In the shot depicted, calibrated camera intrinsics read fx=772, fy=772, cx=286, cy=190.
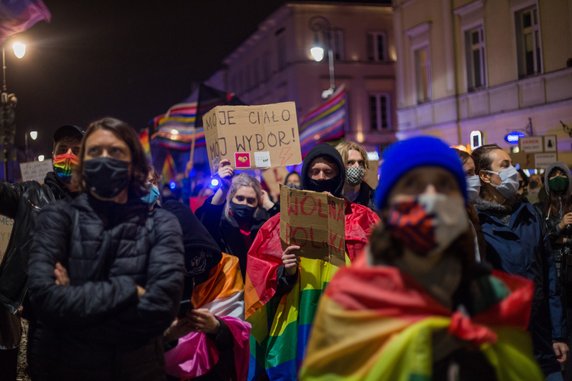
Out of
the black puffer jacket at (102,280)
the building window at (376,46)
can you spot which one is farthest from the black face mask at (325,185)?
the building window at (376,46)

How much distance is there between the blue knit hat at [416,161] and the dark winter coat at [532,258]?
242 centimetres

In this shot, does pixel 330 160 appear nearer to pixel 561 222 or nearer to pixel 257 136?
pixel 257 136

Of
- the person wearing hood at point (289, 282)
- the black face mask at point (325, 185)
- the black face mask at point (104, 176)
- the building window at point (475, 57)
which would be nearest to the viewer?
the black face mask at point (104, 176)

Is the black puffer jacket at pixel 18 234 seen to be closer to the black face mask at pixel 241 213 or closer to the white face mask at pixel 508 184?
the black face mask at pixel 241 213

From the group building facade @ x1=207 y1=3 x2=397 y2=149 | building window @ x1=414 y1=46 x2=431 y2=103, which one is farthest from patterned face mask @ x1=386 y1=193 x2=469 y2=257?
building facade @ x1=207 y1=3 x2=397 y2=149

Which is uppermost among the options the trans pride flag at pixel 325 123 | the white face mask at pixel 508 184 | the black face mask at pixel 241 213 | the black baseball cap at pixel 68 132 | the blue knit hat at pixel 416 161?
the trans pride flag at pixel 325 123

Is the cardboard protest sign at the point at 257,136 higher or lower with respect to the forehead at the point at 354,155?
higher

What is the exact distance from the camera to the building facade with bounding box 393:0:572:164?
21078 mm

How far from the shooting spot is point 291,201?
16.6ft

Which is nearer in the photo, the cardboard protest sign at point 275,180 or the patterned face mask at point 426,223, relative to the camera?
the patterned face mask at point 426,223

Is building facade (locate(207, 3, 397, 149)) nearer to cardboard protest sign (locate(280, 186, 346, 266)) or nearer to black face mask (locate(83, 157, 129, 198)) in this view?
cardboard protest sign (locate(280, 186, 346, 266))

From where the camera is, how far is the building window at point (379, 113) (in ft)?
157

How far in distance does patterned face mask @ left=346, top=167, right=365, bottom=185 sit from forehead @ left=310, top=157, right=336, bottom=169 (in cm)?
85

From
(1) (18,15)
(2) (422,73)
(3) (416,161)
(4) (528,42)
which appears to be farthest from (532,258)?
(2) (422,73)
